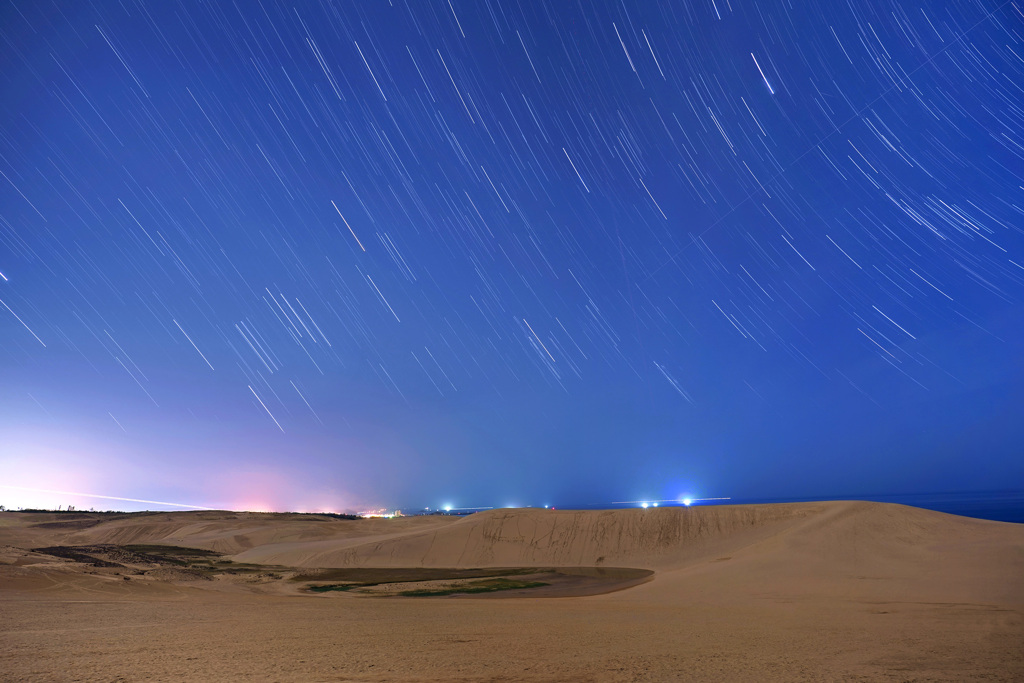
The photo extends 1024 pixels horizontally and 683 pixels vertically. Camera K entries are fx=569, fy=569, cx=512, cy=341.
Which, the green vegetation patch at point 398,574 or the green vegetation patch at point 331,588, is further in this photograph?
the green vegetation patch at point 398,574

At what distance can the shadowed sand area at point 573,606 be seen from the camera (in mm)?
9453

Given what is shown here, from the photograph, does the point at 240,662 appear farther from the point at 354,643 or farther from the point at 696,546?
the point at 696,546

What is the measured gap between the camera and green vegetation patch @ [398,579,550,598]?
26.4 m

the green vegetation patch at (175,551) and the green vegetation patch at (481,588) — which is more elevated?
the green vegetation patch at (481,588)

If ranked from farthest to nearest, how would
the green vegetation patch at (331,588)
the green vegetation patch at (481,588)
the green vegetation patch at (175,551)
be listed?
the green vegetation patch at (175,551) < the green vegetation patch at (331,588) < the green vegetation patch at (481,588)

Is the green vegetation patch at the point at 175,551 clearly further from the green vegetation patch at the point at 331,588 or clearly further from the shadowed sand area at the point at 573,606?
the green vegetation patch at the point at 331,588

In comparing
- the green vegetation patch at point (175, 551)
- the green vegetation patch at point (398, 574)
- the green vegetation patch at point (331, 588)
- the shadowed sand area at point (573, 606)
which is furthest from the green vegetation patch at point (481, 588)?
the green vegetation patch at point (175, 551)

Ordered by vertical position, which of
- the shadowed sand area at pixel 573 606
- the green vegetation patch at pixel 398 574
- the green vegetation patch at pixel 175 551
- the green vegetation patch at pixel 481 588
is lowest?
the green vegetation patch at pixel 175 551

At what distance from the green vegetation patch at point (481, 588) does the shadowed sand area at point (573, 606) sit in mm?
422

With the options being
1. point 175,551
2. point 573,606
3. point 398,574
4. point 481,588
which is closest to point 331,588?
point 398,574

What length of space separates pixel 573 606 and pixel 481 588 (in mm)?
10770

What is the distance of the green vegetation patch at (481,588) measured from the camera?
86.5 feet

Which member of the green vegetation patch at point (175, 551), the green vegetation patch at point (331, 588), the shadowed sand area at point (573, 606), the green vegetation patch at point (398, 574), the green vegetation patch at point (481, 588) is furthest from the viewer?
the green vegetation patch at point (175, 551)

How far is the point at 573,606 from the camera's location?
18.8 m
